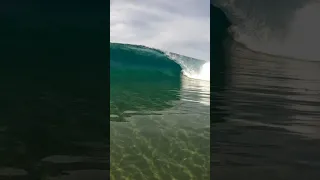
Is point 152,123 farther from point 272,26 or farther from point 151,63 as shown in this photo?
point 272,26

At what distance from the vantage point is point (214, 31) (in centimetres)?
275

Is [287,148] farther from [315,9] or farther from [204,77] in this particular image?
[315,9]

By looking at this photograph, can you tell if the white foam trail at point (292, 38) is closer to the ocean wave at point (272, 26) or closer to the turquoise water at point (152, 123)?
the ocean wave at point (272, 26)

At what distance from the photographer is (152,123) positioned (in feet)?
9.02

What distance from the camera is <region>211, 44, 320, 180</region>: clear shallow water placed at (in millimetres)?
2705

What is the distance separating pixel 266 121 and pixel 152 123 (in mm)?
800

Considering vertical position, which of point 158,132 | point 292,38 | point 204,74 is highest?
point 292,38

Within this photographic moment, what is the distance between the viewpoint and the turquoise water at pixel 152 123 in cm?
271

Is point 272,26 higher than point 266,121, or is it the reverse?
point 272,26

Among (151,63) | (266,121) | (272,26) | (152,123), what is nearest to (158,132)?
(152,123)
